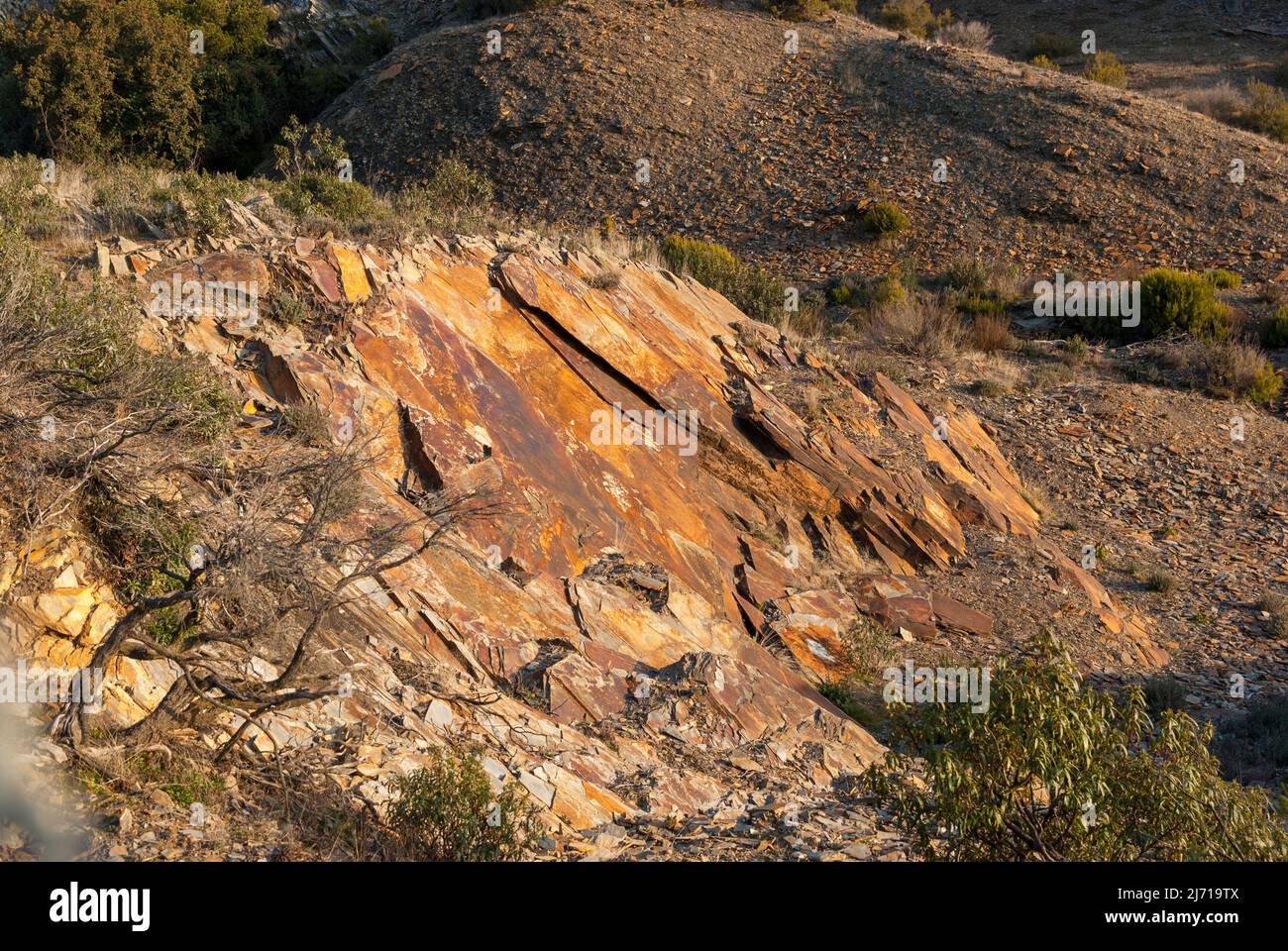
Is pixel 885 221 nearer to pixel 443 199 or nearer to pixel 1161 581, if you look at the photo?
pixel 443 199

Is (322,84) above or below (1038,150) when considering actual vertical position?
above

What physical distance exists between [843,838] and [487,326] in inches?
237

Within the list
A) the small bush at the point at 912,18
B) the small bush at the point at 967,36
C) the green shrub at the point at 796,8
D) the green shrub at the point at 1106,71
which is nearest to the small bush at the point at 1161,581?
the green shrub at the point at 1106,71

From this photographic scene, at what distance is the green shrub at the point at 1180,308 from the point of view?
18.8m

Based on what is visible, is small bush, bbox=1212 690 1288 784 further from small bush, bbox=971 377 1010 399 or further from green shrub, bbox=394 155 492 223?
green shrub, bbox=394 155 492 223

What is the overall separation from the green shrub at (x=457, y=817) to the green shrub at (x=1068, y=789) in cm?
205

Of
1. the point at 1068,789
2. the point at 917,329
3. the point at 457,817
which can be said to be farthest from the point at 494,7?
the point at 1068,789

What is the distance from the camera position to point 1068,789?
5391mm

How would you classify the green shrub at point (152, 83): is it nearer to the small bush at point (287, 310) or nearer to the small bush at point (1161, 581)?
the small bush at point (287, 310)

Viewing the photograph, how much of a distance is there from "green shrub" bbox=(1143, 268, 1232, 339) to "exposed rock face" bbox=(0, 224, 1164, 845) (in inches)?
281

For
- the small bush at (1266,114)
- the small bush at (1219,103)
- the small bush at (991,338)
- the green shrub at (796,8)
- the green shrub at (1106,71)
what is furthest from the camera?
the green shrub at (1106,71)

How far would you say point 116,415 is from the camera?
6754mm

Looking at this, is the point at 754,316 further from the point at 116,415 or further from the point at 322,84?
the point at 322,84

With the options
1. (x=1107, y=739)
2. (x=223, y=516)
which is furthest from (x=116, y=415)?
(x=1107, y=739)
